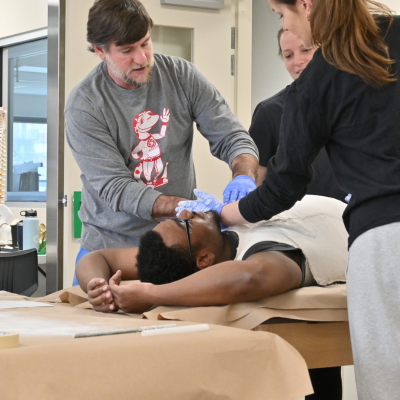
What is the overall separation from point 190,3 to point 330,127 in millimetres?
2166

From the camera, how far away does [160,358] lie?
83 cm

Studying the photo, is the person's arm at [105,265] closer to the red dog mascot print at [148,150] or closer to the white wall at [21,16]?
the red dog mascot print at [148,150]

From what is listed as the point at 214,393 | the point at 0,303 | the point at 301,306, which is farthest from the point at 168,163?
the point at 214,393

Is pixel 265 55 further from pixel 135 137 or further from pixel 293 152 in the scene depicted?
pixel 293 152

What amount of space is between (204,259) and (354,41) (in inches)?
28.5

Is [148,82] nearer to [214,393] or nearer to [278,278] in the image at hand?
[278,278]

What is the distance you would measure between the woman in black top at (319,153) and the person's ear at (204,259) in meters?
0.56

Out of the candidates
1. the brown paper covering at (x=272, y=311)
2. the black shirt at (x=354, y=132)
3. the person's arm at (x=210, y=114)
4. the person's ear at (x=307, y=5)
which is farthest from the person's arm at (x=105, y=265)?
the person's ear at (x=307, y=5)

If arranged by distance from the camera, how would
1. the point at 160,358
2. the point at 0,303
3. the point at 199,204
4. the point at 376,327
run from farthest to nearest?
the point at 199,204 → the point at 0,303 → the point at 376,327 → the point at 160,358

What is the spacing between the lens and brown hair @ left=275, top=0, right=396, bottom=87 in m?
0.97

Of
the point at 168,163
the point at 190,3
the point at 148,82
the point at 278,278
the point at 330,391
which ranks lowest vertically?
the point at 330,391

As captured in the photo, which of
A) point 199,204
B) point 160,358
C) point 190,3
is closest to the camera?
point 160,358

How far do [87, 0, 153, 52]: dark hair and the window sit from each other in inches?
98.0

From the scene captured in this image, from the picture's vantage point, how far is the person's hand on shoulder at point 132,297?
1341 mm
